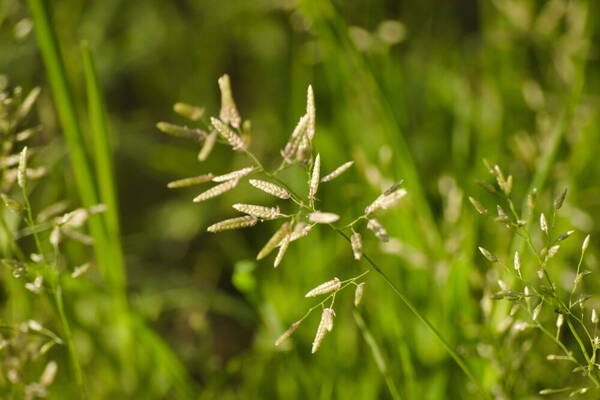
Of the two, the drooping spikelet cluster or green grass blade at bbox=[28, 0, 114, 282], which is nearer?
the drooping spikelet cluster

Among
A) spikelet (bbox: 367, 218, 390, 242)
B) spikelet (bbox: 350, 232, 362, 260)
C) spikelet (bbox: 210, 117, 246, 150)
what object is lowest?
spikelet (bbox: 350, 232, 362, 260)

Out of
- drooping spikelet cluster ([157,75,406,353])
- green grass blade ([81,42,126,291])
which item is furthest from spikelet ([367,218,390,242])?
green grass blade ([81,42,126,291])

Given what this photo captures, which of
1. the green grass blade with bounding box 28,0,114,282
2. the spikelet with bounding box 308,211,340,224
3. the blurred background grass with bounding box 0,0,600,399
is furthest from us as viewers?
the blurred background grass with bounding box 0,0,600,399

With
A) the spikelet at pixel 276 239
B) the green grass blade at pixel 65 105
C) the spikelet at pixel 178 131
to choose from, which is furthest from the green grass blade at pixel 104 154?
the spikelet at pixel 276 239

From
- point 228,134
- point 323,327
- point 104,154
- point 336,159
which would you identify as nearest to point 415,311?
point 323,327

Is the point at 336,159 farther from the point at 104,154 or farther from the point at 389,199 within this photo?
the point at 389,199

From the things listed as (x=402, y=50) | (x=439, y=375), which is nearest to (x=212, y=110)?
(x=402, y=50)

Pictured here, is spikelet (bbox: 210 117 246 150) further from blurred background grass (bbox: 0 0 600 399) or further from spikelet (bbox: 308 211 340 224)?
blurred background grass (bbox: 0 0 600 399)
